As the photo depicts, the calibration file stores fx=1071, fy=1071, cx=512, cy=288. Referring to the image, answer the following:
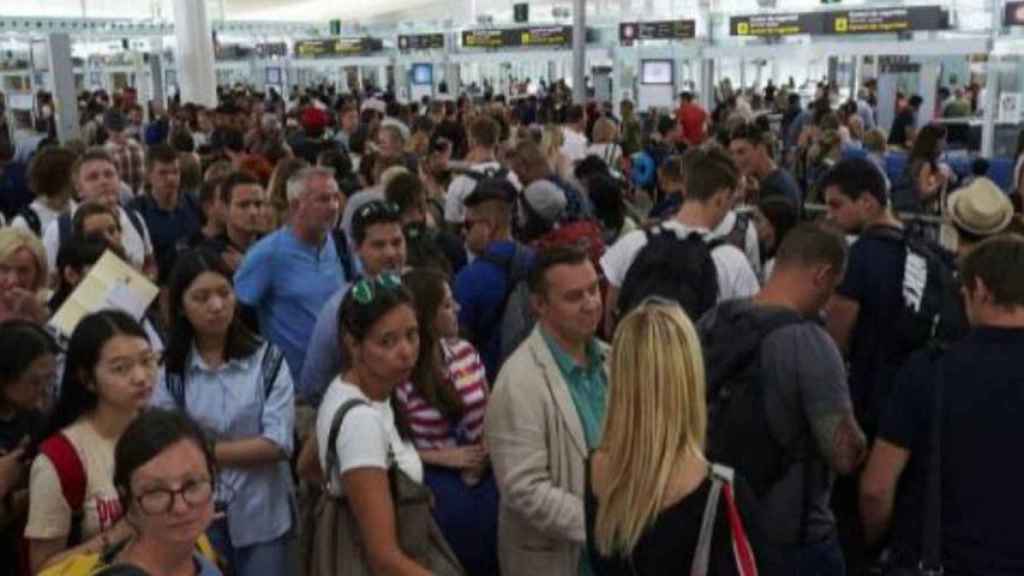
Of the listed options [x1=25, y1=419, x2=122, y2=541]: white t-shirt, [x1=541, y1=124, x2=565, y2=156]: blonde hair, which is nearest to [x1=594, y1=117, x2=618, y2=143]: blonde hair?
[x1=541, y1=124, x2=565, y2=156]: blonde hair

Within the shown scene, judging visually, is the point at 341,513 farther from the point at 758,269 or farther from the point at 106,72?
the point at 106,72

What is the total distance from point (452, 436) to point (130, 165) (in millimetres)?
6150

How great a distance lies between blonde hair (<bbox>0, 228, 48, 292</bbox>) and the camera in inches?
149

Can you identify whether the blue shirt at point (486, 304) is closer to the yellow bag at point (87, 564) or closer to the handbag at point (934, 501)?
the handbag at point (934, 501)

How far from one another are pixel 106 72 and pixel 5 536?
30014 mm

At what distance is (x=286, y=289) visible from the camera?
4.40 metres

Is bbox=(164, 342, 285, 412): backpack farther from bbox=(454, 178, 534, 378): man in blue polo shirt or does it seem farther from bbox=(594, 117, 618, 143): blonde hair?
bbox=(594, 117, 618, 143): blonde hair

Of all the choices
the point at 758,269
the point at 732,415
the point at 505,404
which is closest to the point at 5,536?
the point at 505,404

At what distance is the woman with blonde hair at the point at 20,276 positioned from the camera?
3791 mm

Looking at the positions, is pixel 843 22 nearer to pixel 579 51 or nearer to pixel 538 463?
pixel 579 51

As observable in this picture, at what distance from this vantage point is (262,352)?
131 inches

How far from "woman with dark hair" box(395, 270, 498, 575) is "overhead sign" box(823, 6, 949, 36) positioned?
1423cm

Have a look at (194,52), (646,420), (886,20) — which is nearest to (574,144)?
(886,20)

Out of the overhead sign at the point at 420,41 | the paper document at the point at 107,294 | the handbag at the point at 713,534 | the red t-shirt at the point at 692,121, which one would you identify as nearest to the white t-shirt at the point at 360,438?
the handbag at the point at 713,534
